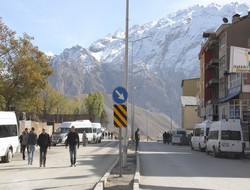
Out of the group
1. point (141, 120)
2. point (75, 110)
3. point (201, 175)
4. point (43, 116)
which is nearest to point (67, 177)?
point (201, 175)

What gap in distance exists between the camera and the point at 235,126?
106 ft

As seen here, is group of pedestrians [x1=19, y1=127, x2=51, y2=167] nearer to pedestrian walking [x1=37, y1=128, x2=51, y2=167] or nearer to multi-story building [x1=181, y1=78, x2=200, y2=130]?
pedestrian walking [x1=37, y1=128, x2=51, y2=167]

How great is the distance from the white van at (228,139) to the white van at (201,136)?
21.3 ft

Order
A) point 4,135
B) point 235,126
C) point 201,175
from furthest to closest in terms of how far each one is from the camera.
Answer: point 235,126 < point 4,135 < point 201,175

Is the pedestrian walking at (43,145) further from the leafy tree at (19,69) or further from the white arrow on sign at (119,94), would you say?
the leafy tree at (19,69)

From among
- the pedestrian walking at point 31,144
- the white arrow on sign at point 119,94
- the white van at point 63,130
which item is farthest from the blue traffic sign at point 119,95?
the white van at point 63,130

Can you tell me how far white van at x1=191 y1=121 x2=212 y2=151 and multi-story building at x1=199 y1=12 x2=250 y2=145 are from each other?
3.85 m

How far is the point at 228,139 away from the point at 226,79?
29544mm

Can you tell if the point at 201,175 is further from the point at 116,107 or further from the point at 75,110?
the point at 75,110

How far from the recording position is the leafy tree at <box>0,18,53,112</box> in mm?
38772

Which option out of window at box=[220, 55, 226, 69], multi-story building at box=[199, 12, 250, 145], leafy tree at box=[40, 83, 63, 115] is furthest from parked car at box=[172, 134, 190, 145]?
leafy tree at box=[40, 83, 63, 115]

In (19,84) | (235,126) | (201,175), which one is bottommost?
(201,175)

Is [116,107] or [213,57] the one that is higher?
[213,57]

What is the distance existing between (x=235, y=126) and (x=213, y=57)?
43.0 metres
